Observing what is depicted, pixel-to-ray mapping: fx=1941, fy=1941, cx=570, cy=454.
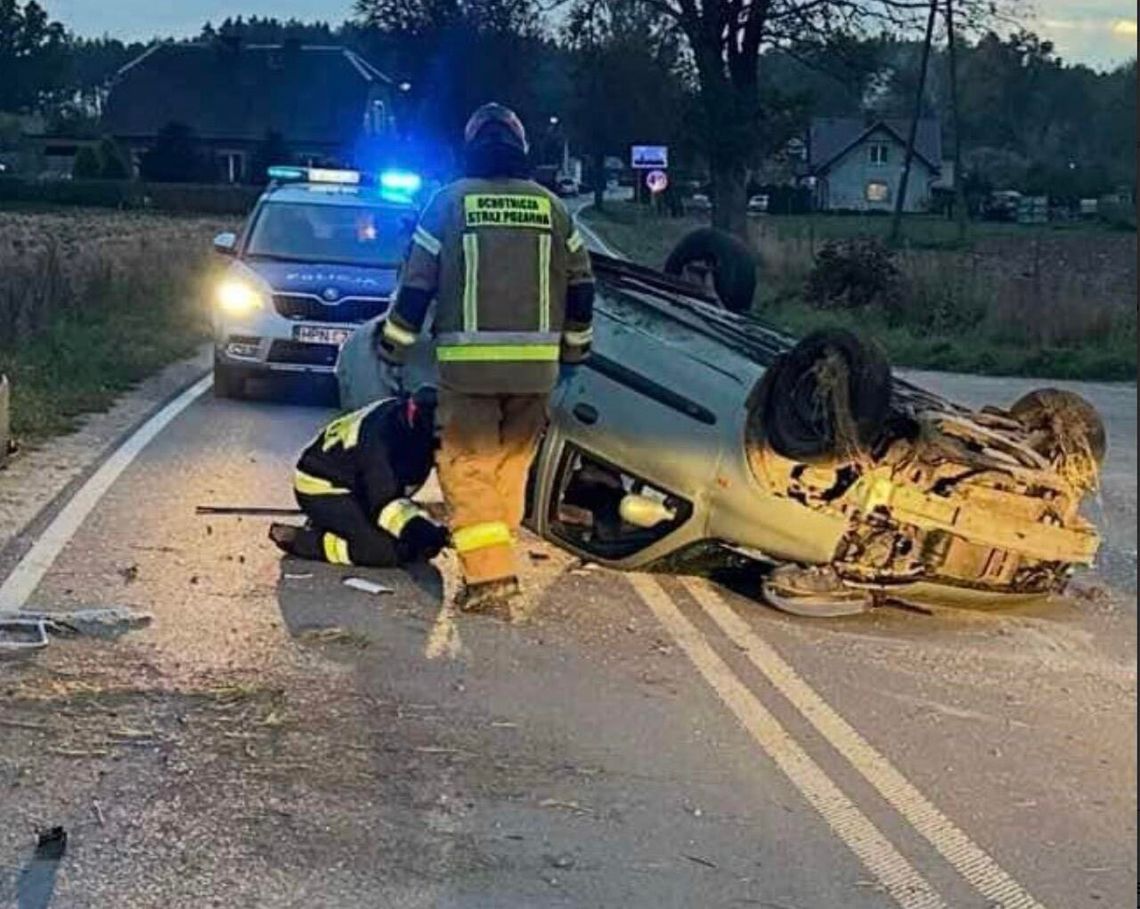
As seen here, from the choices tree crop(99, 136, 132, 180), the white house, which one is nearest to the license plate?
tree crop(99, 136, 132, 180)

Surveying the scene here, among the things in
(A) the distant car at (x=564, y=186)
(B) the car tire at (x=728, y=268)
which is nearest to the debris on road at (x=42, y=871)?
(B) the car tire at (x=728, y=268)

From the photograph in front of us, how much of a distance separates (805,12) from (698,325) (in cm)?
→ 3363

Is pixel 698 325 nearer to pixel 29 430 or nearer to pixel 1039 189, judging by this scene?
pixel 29 430

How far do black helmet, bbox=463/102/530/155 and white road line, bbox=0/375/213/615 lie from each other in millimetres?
2471

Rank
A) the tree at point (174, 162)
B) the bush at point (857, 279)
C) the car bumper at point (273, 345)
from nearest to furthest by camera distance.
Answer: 1. the car bumper at point (273, 345)
2. the bush at point (857, 279)
3. the tree at point (174, 162)

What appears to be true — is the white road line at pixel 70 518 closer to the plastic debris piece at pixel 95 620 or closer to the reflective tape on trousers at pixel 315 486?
the plastic debris piece at pixel 95 620

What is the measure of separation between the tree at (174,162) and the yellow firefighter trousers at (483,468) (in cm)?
7802

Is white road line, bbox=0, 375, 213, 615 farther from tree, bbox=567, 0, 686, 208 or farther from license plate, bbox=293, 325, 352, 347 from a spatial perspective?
tree, bbox=567, 0, 686, 208

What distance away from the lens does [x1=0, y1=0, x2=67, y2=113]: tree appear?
4616 inches

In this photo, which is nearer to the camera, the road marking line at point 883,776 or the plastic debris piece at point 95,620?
the road marking line at point 883,776

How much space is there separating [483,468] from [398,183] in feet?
28.3

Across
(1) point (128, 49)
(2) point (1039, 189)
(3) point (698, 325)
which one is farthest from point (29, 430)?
(1) point (128, 49)

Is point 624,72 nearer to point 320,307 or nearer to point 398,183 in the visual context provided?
point 398,183

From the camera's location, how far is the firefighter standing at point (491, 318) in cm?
734
